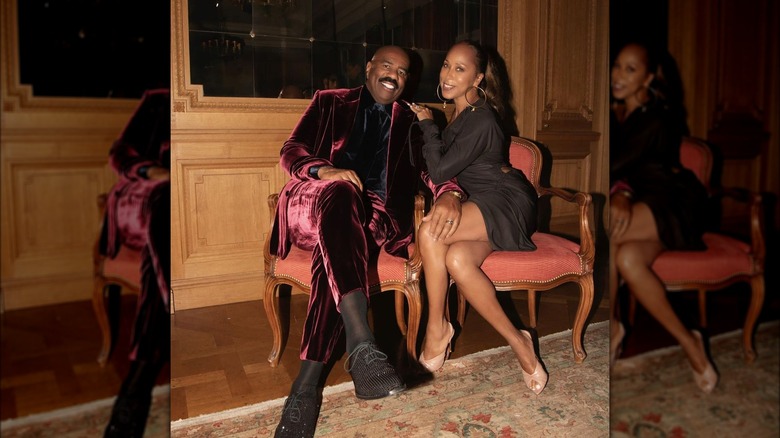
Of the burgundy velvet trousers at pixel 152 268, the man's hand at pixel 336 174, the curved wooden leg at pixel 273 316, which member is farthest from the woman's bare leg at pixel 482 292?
the burgundy velvet trousers at pixel 152 268

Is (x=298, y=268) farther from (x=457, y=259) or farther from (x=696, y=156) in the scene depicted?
(x=696, y=156)

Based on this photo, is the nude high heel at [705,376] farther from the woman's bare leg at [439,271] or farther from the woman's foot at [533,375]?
the woman's bare leg at [439,271]

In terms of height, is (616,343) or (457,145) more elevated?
(457,145)

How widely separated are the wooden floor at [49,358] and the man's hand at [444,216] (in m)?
0.72

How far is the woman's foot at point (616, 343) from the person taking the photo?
1.48 meters

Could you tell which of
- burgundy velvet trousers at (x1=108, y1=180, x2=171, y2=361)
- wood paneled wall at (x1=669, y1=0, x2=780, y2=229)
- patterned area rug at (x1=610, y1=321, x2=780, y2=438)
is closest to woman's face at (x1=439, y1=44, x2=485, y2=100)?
wood paneled wall at (x1=669, y1=0, x2=780, y2=229)

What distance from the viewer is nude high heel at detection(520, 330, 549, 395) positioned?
143 cm

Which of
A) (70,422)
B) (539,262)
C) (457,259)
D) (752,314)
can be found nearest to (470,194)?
(457,259)

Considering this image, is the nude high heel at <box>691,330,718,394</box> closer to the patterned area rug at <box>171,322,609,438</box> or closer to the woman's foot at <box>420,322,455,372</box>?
the patterned area rug at <box>171,322,609,438</box>

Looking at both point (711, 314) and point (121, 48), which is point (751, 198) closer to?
point (711, 314)

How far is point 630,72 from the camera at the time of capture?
4.64 feet

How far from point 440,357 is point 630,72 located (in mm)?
908

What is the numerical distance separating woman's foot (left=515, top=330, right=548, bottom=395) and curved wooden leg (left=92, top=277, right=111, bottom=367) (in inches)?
39.1

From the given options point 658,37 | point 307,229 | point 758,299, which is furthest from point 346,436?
point 658,37
